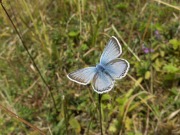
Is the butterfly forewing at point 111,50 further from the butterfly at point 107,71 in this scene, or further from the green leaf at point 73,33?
the green leaf at point 73,33

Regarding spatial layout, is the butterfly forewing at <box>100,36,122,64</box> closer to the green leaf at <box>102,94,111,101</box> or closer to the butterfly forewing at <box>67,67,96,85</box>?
the butterfly forewing at <box>67,67,96,85</box>

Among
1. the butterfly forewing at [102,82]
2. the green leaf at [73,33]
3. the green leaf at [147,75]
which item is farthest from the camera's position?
the green leaf at [73,33]

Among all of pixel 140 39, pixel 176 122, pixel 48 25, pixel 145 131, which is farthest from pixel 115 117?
pixel 48 25

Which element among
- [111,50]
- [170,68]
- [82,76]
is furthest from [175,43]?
[82,76]

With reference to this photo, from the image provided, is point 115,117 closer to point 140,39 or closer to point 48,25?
point 140,39

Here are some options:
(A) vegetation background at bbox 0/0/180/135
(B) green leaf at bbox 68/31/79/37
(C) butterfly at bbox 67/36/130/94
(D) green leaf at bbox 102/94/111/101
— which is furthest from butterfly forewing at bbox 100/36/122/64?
(B) green leaf at bbox 68/31/79/37

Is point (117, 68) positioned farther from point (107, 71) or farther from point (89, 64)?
point (89, 64)

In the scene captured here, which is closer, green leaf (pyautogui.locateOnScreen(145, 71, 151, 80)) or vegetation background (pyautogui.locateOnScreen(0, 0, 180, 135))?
vegetation background (pyautogui.locateOnScreen(0, 0, 180, 135))

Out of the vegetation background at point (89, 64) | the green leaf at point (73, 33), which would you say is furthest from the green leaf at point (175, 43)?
the green leaf at point (73, 33)
